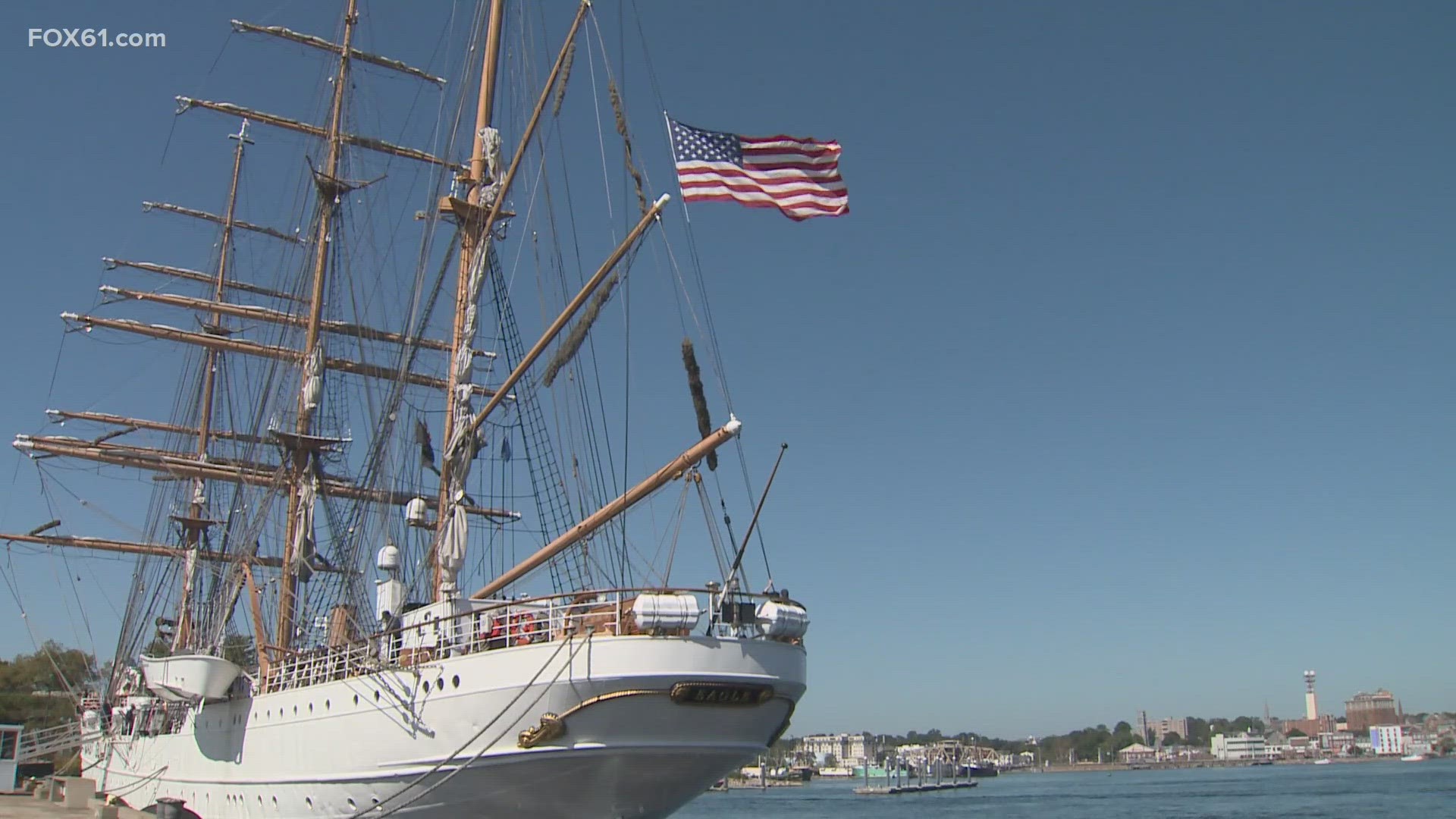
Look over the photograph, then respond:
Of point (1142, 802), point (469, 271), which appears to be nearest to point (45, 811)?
point (469, 271)

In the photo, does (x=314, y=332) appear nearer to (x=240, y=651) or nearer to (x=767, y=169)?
(x=240, y=651)

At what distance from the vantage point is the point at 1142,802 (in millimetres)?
86250

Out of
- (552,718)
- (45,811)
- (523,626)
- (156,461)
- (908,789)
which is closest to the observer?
(552,718)

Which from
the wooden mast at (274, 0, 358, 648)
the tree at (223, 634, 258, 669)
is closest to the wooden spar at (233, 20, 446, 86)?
the wooden mast at (274, 0, 358, 648)

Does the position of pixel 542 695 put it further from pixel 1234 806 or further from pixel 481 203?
pixel 1234 806

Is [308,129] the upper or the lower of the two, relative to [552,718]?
upper

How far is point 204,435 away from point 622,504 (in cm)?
4238

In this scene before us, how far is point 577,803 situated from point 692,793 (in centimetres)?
247

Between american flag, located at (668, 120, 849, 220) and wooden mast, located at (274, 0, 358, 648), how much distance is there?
20923 millimetres

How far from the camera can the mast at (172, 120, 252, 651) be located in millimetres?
55344

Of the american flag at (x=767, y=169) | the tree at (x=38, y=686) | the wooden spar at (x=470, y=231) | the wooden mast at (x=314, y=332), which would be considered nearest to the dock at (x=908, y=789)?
the tree at (x=38, y=686)

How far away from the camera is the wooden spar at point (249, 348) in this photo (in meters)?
45.2

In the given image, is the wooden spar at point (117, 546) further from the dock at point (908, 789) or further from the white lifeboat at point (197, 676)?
the dock at point (908, 789)

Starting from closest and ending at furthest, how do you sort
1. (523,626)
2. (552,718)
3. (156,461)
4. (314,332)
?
(552,718) → (523,626) → (314,332) → (156,461)
